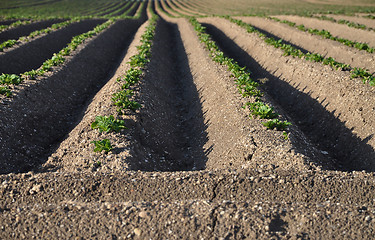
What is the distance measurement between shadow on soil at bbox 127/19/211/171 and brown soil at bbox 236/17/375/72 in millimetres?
8373

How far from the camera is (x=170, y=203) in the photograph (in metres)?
5.36

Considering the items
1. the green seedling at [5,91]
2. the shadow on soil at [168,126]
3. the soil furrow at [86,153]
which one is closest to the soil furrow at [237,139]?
the shadow on soil at [168,126]

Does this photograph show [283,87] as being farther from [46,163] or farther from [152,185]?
[46,163]

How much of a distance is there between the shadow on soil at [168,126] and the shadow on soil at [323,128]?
371 cm

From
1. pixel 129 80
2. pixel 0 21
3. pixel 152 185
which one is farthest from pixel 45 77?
pixel 0 21

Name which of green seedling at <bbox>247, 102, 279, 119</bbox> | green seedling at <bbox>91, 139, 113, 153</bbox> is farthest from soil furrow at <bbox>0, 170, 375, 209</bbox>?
green seedling at <bbox>247, 102, 279, 119</bbox>

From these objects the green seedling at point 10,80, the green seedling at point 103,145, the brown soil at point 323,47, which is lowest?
the green seedling at point 103,145

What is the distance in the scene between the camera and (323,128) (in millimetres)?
9758

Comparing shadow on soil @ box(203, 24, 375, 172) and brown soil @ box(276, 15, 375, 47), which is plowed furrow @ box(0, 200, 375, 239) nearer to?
shadow on soil @ box(203, 24, 375, 172)

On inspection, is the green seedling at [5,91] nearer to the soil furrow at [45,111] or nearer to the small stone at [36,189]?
the soil furrow at [45,111]

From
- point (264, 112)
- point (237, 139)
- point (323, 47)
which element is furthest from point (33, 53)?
point (323, 47)

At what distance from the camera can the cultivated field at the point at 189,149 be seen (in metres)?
5.00

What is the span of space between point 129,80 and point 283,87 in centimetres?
684

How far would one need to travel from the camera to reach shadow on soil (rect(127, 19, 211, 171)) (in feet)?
Result: 26.0
